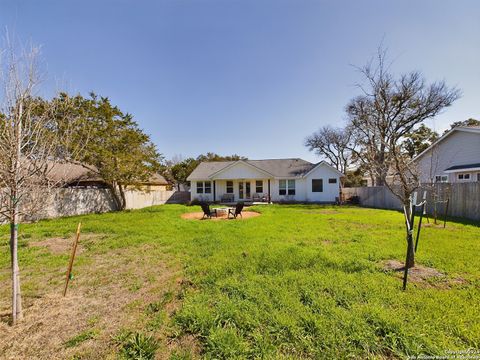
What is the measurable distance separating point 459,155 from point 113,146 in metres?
26.6

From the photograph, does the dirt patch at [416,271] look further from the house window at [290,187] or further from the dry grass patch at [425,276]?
the house window at [290,187]

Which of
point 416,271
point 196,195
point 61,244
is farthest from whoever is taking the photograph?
point 196,195

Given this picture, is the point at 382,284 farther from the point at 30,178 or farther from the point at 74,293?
the point at 30,178

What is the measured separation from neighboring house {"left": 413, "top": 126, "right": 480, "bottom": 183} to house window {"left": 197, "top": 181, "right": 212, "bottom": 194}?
18.5 m

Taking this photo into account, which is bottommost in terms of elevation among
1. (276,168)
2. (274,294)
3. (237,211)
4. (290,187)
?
(274,294)

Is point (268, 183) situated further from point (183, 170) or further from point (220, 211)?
point (183, 170)

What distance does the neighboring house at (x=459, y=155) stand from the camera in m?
15.3

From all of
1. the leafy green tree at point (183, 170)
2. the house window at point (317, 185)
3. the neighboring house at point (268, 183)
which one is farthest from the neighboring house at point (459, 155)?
the leafy green tree at point (183, 170)

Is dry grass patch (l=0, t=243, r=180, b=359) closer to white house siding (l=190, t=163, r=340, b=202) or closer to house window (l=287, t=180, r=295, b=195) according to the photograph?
white house siding (l=190, t=163, r=340, b=202)

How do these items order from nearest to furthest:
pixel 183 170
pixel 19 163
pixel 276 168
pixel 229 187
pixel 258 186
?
pixel 19 163 → pixel 258 186 → pixel 229 187 → pixel 276 168 → pixel 183 170

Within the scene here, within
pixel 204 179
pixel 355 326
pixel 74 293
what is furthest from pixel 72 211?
pixel 355 326

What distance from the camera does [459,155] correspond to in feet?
54.4

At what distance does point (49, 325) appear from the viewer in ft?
10.5

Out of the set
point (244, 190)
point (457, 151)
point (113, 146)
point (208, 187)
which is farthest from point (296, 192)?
point (113, 146)
